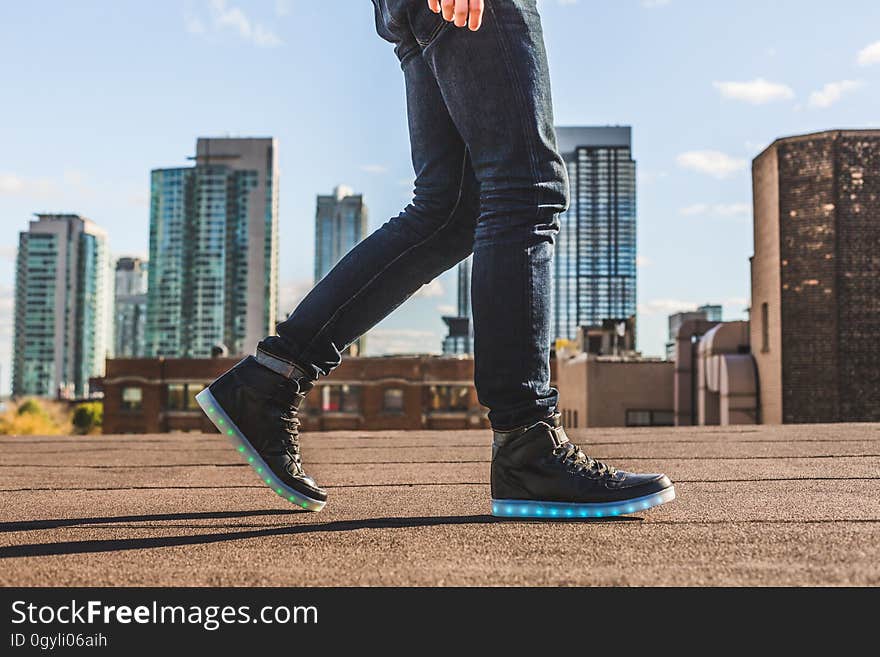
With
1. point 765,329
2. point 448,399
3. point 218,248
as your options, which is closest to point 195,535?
point 765,329

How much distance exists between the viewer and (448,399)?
4009 cm

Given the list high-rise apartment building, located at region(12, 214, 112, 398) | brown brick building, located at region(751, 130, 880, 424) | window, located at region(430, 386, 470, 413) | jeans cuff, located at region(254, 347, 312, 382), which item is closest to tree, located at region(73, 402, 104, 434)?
window, located at region(430, 386, 470, 413)

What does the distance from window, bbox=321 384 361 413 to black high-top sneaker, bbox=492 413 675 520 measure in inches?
1533

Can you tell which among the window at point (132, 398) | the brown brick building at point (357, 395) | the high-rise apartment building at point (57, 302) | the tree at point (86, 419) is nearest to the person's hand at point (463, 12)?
the brown brick building at point (357, 395)

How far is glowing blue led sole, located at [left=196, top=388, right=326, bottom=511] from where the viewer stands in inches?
54.5

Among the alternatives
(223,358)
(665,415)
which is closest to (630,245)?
(223,358)

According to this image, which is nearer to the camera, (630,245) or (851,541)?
(851,541)

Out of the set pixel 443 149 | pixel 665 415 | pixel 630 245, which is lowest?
pixel 665 415

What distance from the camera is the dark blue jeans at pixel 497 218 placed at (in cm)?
133

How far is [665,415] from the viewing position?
2250 cm

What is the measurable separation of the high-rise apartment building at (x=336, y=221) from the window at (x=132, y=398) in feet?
223

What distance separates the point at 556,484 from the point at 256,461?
1.57 feet
